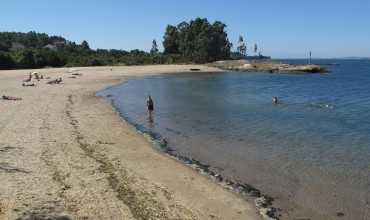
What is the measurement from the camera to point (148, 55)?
15638cm

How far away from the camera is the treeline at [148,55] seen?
11512cm

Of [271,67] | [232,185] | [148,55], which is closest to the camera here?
[232,185]

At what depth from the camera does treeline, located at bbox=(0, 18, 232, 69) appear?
115125 mm

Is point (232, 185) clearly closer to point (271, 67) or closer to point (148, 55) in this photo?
point (271, 67)

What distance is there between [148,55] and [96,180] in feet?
472

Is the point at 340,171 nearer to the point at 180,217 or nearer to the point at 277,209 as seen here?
the point at 277,209

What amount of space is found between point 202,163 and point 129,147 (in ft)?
13.5

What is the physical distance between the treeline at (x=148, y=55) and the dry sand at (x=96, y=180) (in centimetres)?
9368

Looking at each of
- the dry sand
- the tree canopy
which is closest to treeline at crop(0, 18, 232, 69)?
the tree canopy

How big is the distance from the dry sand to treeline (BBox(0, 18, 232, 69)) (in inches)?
3688

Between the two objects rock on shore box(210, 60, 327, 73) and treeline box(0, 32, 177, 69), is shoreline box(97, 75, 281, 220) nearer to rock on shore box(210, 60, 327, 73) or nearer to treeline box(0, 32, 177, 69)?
rock on shore box(210, 60, 327, 73)

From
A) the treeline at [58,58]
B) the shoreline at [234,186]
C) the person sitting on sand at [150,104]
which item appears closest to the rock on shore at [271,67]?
the treeline at [58,58]

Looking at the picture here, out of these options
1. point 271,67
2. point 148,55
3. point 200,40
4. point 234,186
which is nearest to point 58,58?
point 148,55

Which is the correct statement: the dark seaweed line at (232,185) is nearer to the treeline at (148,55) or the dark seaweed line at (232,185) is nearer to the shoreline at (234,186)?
the shoreline at (234,186)
